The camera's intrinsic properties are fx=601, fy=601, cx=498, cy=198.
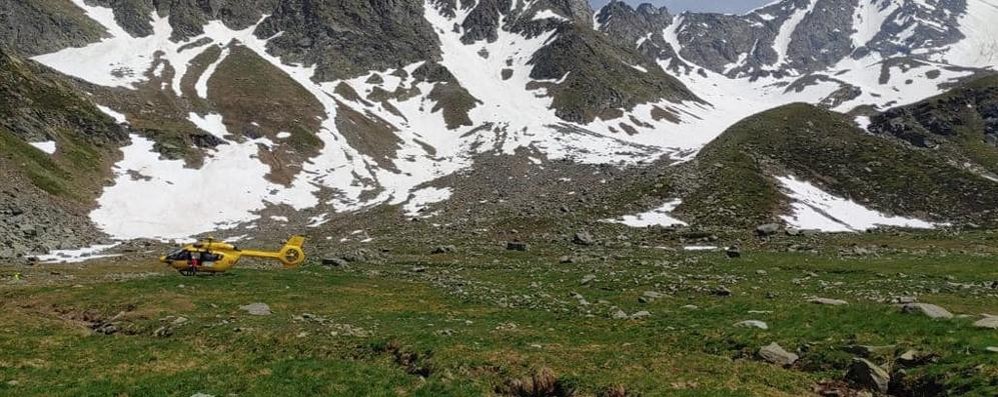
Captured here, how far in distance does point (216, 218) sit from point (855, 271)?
81.6m

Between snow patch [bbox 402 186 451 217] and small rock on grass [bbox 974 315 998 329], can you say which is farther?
snow patch [bbox 402 186 451 217]

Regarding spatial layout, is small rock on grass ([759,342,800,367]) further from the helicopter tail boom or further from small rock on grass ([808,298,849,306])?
the helicopter tail boom

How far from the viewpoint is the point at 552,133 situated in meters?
161

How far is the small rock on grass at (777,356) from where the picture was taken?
825 inches

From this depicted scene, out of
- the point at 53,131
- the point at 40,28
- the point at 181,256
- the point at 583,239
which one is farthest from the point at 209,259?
the point at 40,28

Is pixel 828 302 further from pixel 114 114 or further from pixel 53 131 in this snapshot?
pixel 114 114

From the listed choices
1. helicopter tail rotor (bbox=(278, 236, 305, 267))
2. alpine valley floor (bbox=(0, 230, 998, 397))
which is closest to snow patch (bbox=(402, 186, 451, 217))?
helicopter tail rotor (bbox=(278, 236, 305, 267))

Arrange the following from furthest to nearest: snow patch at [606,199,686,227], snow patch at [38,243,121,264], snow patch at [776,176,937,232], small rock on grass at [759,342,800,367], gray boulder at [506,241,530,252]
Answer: snow patch at [776,176,937,232]
snow patch at [606,199,686,227]
gray boulder at [506,241,530,252]
snow patch at [38,243,121,264]
small rock on grass at [759,342,800,367]

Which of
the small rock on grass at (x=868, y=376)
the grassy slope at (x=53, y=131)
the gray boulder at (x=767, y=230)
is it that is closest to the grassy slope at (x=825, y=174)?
the gray boulder at (x=767, y=230)

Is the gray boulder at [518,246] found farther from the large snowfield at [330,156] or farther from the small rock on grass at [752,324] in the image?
the small rock on grass at [752,324]

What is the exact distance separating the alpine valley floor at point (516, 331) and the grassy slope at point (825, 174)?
1086 inches

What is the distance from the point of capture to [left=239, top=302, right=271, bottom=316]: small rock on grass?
30984 mm

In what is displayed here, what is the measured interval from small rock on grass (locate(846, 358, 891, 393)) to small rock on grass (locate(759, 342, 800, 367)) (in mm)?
2147

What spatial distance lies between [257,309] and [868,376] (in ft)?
89.8
